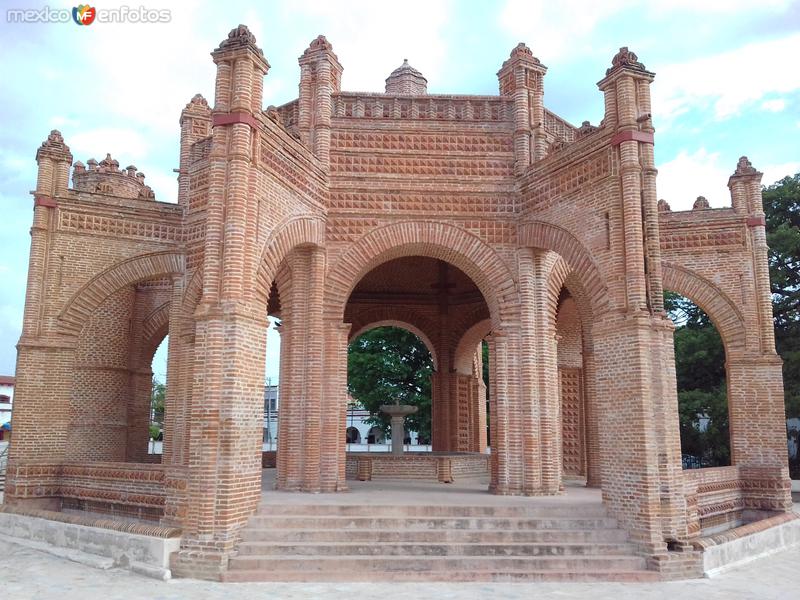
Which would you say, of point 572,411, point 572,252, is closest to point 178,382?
point 572,252

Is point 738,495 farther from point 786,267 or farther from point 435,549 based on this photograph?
point 786,267

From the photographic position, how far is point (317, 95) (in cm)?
1255

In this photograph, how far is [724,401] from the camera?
2106 cm

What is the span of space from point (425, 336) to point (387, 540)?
35.2ft

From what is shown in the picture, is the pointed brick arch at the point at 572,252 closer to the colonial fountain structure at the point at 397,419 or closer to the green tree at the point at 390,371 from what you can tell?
the colonial fountain structure at the point at 397,419

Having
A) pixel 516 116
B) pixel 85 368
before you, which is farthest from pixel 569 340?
pixel 85 368

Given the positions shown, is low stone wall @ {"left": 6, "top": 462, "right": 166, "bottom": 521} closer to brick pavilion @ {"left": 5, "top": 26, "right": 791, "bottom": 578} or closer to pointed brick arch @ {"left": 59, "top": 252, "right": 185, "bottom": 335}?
brick pavilion @ {"left": 5, "top": 26, "right": 791, "bottom": 578}

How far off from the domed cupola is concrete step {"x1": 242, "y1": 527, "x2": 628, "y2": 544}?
473 inches

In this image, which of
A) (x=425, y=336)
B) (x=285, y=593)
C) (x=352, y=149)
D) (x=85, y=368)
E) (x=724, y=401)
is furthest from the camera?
(x=724, y=401)

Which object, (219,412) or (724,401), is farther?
(724,401)

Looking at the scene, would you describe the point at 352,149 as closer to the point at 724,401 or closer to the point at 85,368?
the point at 85,368

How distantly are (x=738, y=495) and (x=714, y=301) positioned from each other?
377 cm

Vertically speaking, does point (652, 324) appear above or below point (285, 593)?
above

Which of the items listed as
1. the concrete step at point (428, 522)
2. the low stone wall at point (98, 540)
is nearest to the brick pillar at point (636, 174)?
the concrete step at point (428, 522)
